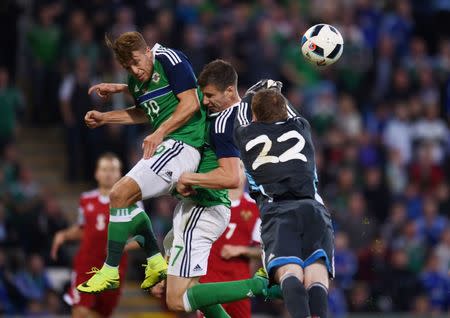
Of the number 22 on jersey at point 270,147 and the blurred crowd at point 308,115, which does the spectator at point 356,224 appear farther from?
the number 22 on jersey at point 270,147

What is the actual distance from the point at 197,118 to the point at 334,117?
8.77 m

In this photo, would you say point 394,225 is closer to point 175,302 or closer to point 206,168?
point 206,168

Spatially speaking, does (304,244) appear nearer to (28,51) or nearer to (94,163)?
(94,163)

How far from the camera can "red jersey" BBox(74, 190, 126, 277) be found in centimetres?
1267

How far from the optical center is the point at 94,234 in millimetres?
12758

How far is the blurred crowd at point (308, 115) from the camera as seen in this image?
55.1 feet

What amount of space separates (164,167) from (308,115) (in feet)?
28.6

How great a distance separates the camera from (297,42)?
1934cm

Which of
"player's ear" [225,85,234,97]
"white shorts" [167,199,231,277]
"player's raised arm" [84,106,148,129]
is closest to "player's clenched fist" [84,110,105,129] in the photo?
"player's raised arm" [84,106,148,129]

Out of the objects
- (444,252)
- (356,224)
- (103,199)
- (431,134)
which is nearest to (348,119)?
(431,134)

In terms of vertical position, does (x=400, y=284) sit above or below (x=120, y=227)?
below

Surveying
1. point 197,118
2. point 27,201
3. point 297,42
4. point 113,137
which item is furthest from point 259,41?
point 197,118

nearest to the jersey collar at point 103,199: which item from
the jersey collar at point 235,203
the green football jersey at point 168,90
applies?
the jersey collar at point 235,203

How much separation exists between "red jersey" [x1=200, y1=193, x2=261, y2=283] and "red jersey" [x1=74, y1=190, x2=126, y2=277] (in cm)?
154
